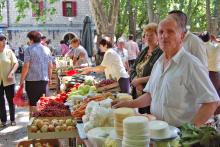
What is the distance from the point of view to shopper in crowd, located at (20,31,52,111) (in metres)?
7.04

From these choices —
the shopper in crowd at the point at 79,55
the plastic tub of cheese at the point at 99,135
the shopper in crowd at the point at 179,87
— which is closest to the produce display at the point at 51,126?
the plastic tub of cheese at the point at 99,135

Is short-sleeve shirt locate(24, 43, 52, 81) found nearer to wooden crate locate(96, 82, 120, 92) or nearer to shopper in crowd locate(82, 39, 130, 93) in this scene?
shopper in crowd locate(82, 39, 130, 93)

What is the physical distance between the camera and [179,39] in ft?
9.71

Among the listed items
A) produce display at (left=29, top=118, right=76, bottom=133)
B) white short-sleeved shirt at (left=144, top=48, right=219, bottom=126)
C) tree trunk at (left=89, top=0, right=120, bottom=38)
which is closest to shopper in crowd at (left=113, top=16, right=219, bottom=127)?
white short-sleeved shirt at (left=144, top=48, right=219, bottom=126)

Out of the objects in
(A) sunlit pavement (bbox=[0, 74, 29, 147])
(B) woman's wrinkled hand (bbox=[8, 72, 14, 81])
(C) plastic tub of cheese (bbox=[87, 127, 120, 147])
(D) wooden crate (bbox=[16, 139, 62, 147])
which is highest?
(C) plastic tub of cheese (bbox=[87, 127, 120, 147])

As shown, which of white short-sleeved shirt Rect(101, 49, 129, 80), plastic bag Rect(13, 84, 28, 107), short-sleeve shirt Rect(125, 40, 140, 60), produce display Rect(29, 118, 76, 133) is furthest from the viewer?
short-sleeve shirt Rect(125, 40, 140, 60)

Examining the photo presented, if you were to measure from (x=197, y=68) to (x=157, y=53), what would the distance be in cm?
175

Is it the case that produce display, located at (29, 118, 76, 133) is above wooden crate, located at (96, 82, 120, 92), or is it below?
below

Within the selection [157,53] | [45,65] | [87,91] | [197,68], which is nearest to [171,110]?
[197,68]

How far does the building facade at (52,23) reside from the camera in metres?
33.2

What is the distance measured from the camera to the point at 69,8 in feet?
114

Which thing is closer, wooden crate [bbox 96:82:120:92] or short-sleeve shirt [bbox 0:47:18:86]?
wooden crate [bbox 96:82:120:92]

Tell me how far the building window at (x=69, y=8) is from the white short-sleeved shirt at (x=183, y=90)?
32196 mm

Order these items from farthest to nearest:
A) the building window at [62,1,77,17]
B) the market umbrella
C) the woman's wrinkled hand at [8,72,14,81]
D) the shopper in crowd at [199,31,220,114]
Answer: the building window at [62,1,77,17]
the market umbrella
the woman's wrinkled hand at [8,72,14,81]
the shopper in crowd at [199,31,220,114]
